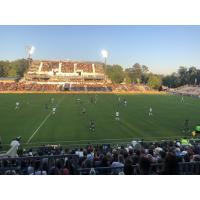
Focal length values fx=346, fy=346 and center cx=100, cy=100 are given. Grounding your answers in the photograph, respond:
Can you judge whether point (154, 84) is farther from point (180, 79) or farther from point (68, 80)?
point (68, 80)

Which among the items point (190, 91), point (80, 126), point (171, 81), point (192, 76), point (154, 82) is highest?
point (192, 76)

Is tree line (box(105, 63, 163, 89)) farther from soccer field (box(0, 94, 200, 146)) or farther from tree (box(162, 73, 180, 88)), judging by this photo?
soccer field (box(0, 94, 200, 146))

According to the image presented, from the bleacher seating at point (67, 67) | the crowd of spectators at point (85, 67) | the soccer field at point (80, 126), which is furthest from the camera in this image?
the crowd of spectators at point (85, 67)

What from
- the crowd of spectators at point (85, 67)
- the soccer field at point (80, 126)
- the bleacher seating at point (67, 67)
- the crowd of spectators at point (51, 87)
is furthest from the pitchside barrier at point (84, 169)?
the crowd of spectators at point (85, 67)

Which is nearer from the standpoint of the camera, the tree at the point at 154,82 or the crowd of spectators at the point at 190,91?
the crowd of spectators at the point at 190,91

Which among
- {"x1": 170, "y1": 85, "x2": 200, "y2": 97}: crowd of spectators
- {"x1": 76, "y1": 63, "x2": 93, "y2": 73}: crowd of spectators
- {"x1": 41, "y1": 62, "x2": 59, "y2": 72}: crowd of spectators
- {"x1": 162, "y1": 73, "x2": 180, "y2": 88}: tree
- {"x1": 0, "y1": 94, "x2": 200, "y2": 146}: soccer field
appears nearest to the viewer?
{"x1": 0, "y1": 94, "x2": 200, "y2": 146}: soccer field

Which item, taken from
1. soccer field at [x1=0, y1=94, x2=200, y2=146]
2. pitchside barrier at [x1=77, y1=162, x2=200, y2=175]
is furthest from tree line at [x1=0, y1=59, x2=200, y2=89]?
pitchside barrier at [x1=77, y1=162, x2=200, y2=175]

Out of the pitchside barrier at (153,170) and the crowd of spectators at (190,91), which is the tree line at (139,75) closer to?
the crowd of spectators at (190,91)

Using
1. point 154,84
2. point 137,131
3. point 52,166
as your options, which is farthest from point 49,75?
point 52,166

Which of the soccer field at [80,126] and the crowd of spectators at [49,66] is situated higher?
the crowd of spectators at [49,66]

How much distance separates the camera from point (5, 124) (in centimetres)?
2850

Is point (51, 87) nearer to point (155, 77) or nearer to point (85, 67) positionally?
point (85, 67)

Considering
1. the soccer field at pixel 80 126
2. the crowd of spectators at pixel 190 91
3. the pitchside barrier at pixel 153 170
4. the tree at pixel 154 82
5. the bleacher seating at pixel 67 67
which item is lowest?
the soccer field at pixel 80 126

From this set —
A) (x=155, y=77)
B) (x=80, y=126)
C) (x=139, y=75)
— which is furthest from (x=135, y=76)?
(x=80, y=126)
